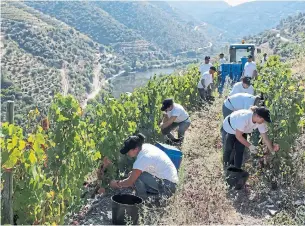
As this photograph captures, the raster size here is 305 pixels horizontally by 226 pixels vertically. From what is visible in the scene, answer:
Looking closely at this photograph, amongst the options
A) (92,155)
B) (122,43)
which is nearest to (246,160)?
(92,155)

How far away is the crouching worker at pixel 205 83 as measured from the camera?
10627 mm

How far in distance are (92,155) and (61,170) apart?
0.45 metres

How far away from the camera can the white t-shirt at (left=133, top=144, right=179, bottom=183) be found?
14.7 feet

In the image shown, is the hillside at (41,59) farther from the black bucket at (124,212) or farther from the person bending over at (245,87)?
the black bucket at (124,212)

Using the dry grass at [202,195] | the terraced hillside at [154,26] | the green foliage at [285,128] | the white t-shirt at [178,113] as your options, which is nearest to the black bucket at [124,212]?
the dry grass at [202,195]

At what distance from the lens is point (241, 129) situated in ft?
17.1

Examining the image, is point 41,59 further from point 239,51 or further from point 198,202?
point 198,202

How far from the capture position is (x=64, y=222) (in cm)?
425

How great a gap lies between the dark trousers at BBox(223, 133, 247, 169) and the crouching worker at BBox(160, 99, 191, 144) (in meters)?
1.17

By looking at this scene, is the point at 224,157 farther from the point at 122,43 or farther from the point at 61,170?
the point at 122,43

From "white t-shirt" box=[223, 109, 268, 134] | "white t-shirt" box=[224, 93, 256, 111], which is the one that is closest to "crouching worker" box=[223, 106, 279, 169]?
"white t-shirt" box=[223, 109, 268, 134]

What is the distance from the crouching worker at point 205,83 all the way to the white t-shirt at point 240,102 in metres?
4.18

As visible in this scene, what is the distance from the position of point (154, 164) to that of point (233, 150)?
163 centimetres

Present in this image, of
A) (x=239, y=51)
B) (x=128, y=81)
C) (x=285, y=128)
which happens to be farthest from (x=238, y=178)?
(x=128, y=81)
